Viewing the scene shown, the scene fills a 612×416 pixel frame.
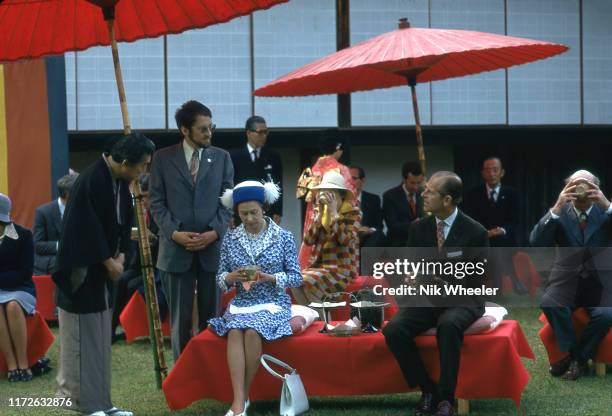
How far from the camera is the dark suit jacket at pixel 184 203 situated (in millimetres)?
6551

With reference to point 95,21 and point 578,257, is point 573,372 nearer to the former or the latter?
point 578,257

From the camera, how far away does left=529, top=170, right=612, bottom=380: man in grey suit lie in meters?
6.99

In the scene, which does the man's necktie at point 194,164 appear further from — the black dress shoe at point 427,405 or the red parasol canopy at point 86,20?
the black dress shoe at point 427,405

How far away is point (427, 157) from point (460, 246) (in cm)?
686

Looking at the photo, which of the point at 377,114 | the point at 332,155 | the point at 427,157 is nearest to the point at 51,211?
the point at 332,155

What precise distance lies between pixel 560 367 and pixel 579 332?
0.97 feet

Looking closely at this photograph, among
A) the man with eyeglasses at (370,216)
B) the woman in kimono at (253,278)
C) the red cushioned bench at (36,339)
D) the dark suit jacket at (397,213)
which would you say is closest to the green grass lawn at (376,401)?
the red cushioned bench at (36,339)

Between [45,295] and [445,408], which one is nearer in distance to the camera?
[445,408]

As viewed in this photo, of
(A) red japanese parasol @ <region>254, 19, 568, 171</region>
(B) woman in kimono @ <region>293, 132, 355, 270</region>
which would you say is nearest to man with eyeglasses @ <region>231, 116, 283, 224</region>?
(B) woman in kimono @ <region>293, 132, 355, 270</region>

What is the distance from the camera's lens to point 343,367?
6.07 m

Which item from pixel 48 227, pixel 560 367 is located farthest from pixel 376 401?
pixel 48 227

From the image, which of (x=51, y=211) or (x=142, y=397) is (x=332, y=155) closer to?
(x=51, y=211)

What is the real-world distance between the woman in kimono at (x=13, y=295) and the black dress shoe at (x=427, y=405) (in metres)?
3.05

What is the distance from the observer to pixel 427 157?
42.2 feet
